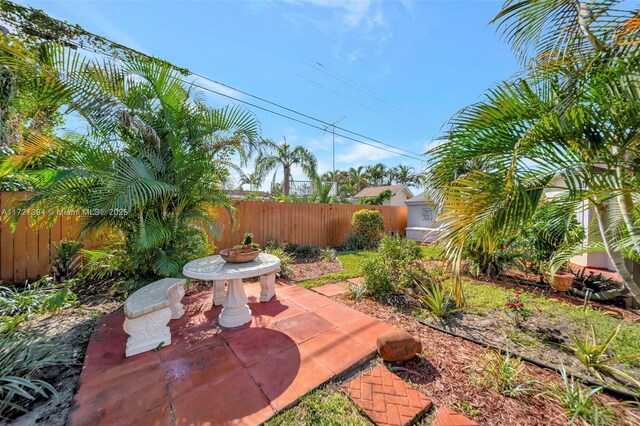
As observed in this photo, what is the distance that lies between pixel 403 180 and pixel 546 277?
31.7 meters

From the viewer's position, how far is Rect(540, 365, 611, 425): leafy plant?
1.72m

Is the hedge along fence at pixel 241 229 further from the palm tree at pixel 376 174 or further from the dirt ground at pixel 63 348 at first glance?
the palm tree at pixel 376 174

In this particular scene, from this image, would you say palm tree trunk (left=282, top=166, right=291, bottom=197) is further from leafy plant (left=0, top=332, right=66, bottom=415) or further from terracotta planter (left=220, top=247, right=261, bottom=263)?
leafy plant (left=0, top=332, right=66, bottom=415)

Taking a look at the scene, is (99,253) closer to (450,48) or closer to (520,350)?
(520,350)

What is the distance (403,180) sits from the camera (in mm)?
35188

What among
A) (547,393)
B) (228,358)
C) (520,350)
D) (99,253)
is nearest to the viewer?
(547,393)

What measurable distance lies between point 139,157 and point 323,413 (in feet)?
13.2

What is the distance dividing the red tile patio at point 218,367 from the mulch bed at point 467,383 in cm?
54

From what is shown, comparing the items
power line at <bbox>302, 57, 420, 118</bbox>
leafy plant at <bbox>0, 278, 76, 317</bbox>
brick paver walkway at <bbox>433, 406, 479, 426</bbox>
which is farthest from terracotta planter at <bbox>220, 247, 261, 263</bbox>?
power line at <bbox>302, 57, 420, 118</bbox>

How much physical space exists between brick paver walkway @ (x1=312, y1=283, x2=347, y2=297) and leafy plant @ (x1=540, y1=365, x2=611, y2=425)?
2.91 metres

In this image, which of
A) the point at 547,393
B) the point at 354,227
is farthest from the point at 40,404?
the point at 354,227

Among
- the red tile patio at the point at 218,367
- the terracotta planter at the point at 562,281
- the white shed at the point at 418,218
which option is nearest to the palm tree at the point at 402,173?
the white shed at the point at 418,218

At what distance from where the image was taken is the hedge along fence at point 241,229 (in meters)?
4.31

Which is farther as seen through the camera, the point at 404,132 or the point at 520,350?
the point at 404,132
